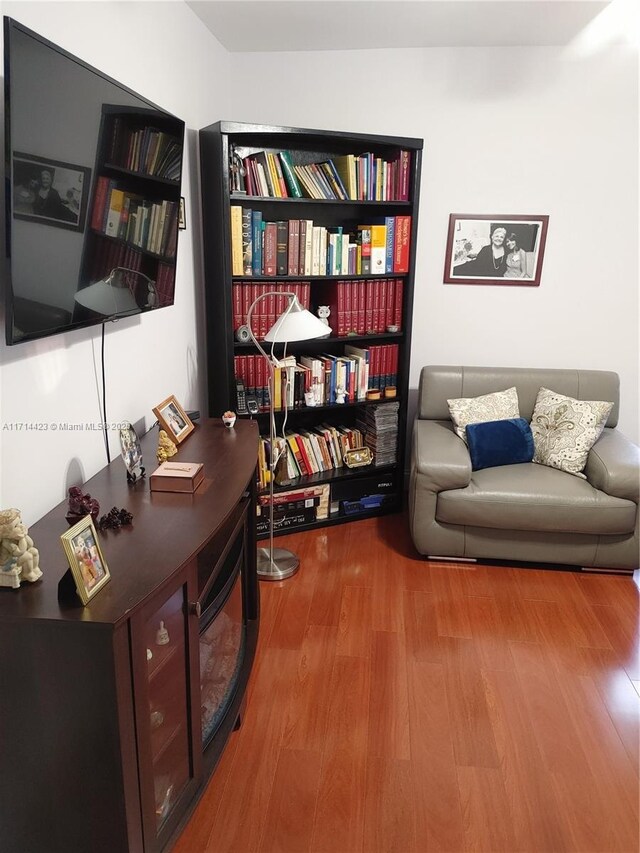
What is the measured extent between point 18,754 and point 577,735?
1.70 m

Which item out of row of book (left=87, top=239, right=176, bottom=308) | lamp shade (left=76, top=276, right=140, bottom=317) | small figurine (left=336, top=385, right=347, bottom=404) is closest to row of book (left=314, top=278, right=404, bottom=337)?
small figurine (left=336, top=385, right=347, bottom=404)

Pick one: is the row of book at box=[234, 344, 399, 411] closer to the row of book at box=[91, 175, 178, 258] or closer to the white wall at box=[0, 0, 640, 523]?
the white wall at box=[0, 0, 640, 523]

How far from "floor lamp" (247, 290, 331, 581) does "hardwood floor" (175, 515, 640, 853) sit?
9cm

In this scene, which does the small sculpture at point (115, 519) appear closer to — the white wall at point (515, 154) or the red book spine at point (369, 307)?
the red book spine at point (369, 307)

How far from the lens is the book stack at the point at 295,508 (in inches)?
128

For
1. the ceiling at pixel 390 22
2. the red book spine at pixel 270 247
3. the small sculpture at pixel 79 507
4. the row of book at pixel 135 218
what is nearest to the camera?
the small sculpture at pixel 79 507

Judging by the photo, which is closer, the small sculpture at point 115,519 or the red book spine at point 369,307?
the small sculpture at point 115,519

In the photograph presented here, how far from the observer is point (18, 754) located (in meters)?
1.28

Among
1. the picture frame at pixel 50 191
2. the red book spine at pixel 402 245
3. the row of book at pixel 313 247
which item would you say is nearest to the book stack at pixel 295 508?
the row of book at pixel 313 247

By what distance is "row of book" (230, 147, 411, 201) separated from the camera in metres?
2.92

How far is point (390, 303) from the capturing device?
3404 millimetres

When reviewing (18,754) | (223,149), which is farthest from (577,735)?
(223,149)

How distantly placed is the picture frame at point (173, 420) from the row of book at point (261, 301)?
0.86 m

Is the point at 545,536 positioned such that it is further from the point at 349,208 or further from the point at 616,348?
the point at 349,208
